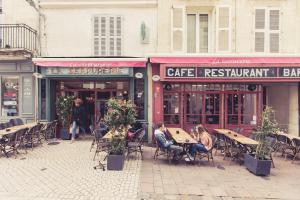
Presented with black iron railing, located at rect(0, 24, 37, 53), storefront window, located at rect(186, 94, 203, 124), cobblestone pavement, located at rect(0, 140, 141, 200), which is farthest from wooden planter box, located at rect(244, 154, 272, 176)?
black iron railing, located at rect(0, 24, 37, 53)

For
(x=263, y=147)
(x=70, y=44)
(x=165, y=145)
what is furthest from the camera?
(x=70, y=44)

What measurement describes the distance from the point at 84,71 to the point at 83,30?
197 centimetres

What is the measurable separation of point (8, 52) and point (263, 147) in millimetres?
10120

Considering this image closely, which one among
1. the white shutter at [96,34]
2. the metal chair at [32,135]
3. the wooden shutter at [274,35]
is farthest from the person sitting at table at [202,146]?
the white shutter at [96,34]

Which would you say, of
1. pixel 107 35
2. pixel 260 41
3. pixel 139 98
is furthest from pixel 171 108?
pixel 260 41

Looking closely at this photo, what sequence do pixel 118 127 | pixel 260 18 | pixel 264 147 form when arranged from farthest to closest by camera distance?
1. pixel 260 18
2. pixel 118 127
3. pixel 264 147

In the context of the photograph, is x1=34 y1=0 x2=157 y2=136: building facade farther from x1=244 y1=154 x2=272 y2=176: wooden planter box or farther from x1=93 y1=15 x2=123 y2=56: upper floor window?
x1=244 y1=154 x2=272 y2=176: wooden planter box

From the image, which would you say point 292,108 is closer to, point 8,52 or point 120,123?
point 120,123

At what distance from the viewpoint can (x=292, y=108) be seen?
1148 centimetres

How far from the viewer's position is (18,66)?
11.4m

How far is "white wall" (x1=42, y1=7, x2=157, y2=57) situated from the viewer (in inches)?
442

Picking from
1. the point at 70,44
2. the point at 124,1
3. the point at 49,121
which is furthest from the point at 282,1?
the point at 49,121

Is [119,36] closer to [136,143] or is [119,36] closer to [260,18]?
[136,143]

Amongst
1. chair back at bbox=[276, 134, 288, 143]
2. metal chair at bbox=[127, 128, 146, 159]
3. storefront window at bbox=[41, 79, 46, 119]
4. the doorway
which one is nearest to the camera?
metal chair at bbox=[127, 128, 146, 159]
